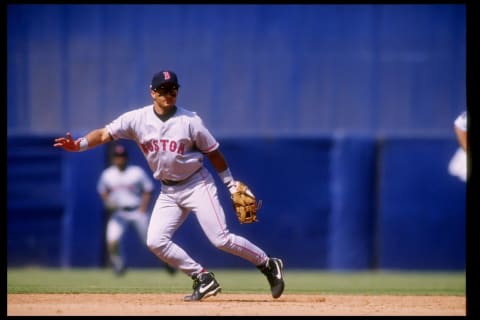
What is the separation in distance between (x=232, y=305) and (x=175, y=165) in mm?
1094

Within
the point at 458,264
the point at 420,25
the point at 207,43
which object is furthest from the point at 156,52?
the point at 458,264

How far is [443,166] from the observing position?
1364 cm

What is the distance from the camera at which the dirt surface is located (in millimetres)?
6688

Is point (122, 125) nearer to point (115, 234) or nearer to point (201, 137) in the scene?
point (201, 137)

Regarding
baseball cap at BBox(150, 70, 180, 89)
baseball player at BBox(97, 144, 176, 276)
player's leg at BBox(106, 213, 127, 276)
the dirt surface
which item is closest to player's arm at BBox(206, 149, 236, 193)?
baseball cap at BBox(150, 70, 180, 89)

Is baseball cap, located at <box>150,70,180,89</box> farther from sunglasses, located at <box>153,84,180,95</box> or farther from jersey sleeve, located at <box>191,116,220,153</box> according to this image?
jersey sleeve, located at <box>191,116,220,153</box>

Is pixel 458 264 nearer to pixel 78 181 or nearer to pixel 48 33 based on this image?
pixel 78 181

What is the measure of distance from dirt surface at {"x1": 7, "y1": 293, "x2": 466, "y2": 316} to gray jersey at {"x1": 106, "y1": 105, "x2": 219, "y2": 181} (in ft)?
3.29

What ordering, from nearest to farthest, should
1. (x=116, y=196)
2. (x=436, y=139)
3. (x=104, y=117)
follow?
(x=116, y=196) → (x=436, y=139) → (x=104, y=117)

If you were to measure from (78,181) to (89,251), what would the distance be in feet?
3.20

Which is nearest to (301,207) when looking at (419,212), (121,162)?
(419,212)

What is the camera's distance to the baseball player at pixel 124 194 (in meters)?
12.8

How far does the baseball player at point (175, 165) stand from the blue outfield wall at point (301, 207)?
593 centimetres

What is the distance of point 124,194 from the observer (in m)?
13.0
